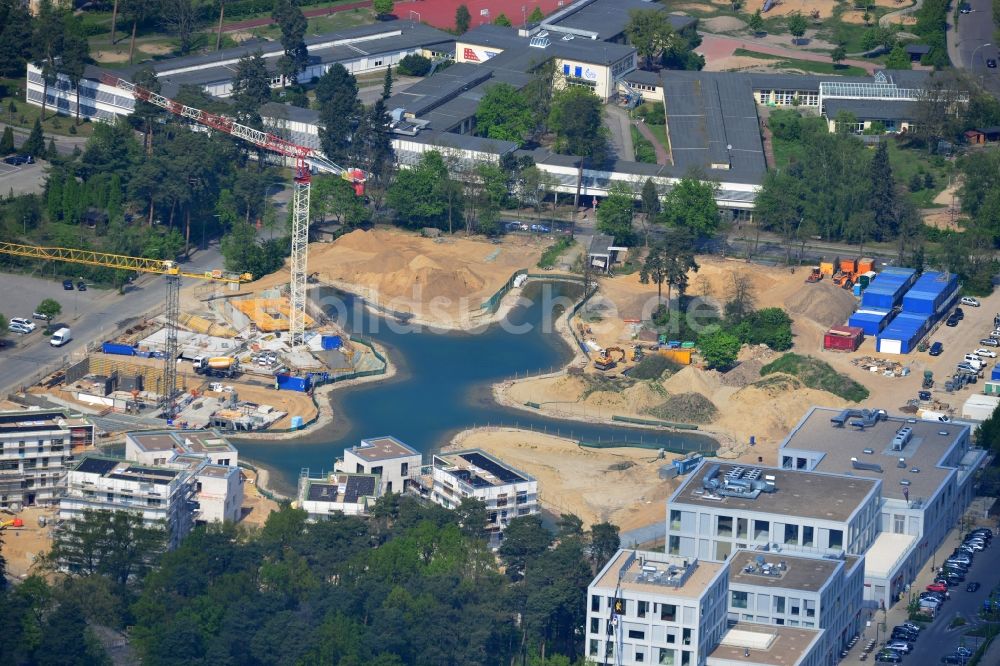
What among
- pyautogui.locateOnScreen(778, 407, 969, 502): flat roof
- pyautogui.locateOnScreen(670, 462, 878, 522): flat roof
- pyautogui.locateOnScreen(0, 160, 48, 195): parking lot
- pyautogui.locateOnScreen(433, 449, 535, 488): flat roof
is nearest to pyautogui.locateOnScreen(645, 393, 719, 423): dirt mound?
pyautogui.locateOnScreen(778, 407, 969, 502): flat roof

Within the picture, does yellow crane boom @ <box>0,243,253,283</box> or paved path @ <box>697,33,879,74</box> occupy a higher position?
paved path @ <box>697,33,879,74</box>

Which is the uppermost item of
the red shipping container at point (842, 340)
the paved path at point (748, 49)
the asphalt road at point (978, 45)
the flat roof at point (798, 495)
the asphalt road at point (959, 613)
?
the asphalt road at point (978, 45)

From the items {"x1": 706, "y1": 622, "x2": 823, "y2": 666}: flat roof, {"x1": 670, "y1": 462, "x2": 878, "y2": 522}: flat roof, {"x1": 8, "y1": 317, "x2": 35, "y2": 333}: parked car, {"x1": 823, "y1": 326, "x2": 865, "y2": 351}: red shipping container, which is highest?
{"x1": 670, "y1": 462, "x2": 878, "y2": 522}: flat roof

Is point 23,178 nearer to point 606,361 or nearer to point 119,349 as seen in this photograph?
point 119,349

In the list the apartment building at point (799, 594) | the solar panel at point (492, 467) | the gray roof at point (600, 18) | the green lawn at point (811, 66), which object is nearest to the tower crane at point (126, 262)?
the solar panel at point (492, 467)

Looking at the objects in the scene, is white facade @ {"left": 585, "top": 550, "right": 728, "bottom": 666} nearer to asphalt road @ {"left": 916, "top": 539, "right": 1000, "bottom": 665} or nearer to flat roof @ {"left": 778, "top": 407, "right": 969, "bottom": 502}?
asphalt road @ {"left": 916, "top": 539, "right": 1000, "bottom": 665}

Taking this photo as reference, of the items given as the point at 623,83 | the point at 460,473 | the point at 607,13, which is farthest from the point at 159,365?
the point at 607,13

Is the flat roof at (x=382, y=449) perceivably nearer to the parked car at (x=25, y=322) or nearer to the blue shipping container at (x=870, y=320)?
the parked car at (x=25, y=322)

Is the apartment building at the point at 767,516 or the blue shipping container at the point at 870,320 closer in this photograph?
the apartment building at the point at 767,516
